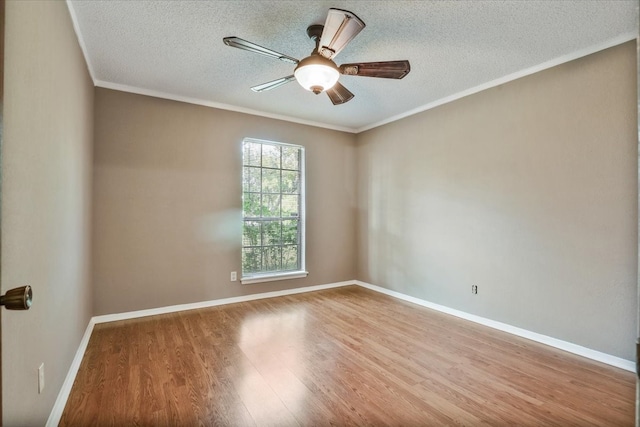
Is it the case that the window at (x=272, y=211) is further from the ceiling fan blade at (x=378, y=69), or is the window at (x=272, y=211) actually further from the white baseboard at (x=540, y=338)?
the ceiling fan blade at (x=378, y=69)

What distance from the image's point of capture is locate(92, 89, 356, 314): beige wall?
3371 millimetres

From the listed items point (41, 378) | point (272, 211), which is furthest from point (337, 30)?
point (272, 211)

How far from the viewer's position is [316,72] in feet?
7.52

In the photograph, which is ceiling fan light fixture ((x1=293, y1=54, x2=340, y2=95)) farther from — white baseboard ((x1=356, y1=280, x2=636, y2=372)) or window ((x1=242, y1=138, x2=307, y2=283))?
white baseboard ((x1=356, y1=280, x2=636, y2=372))

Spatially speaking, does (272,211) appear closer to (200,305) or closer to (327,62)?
(200,305)

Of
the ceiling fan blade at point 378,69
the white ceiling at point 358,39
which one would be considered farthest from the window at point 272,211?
the ceiling fan blade at point 378,69

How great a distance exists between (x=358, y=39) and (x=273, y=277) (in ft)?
10.3

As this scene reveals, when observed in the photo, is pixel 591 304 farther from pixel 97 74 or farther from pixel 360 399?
pixel 97 74

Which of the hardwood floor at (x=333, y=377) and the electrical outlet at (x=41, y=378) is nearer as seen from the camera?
the electrical outlet at (x=41, y=378)

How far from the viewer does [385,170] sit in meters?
4.66

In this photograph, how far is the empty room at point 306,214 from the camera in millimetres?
1818

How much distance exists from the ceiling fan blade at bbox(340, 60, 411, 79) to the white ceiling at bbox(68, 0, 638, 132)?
0.32 meters

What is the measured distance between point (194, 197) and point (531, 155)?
3.74m

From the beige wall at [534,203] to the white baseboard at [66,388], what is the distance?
A: 11.8 ft
